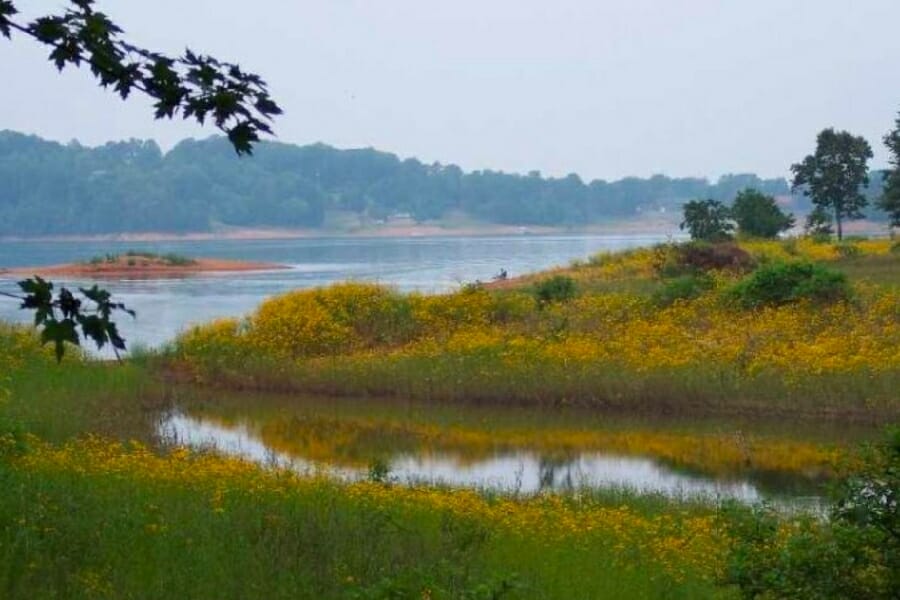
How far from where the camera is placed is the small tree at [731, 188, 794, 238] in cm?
5662

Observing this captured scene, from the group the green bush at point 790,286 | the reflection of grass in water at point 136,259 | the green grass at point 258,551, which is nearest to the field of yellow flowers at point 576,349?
the green bush at point 790,286

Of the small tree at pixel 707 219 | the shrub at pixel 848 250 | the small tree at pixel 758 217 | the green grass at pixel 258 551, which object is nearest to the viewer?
the green grass at pixel 258 551

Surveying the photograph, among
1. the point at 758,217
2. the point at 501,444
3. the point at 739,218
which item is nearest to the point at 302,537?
the point at 501,444

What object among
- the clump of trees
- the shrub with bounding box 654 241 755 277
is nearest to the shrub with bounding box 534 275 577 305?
the shrub with bounding box 654 241 755 277

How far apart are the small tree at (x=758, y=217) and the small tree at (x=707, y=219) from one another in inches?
31.6

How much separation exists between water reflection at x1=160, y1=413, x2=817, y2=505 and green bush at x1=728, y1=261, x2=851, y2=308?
11875 mm

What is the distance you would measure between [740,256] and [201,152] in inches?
5198

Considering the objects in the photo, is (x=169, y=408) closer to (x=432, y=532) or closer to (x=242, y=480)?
(x=242, y=480)

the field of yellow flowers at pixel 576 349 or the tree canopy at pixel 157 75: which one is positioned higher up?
the tree canopy at pixel 157 75

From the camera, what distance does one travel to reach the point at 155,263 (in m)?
78.1

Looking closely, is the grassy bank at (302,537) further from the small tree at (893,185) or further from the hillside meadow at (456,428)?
the small tree at (893,185)

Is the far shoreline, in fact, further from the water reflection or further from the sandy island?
the water reflection

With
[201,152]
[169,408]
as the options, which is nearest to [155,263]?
[169,408]

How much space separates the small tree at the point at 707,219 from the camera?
54.6m
